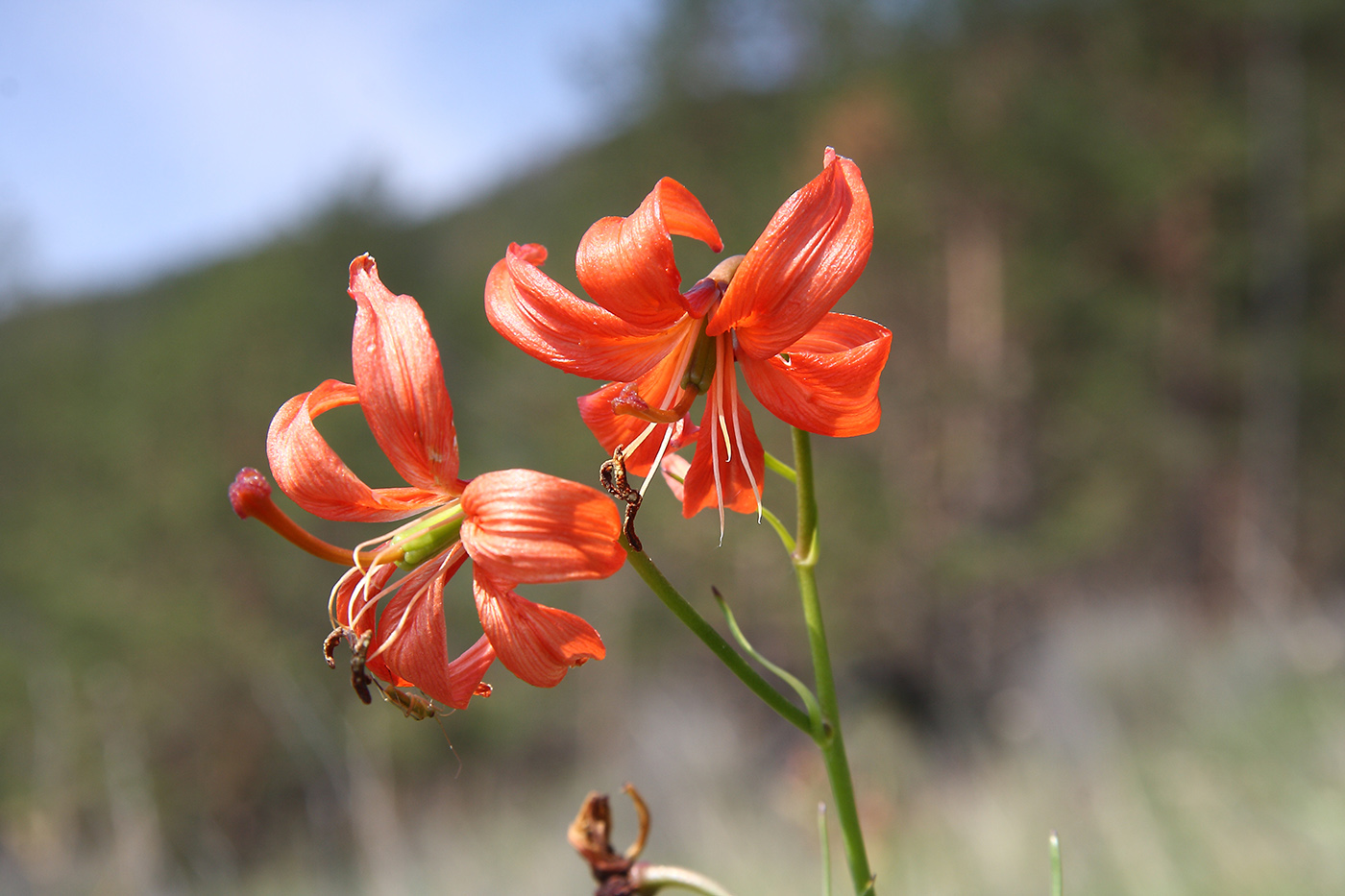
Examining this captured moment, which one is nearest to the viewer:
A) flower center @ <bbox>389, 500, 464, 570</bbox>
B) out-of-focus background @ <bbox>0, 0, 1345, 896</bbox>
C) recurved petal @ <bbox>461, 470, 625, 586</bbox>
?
recurved petal @ <bbox>461, 470, 625, 586</bbox>

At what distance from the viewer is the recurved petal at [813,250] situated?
650 millimetres

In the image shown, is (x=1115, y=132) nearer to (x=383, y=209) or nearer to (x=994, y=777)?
(x=994, y=777)

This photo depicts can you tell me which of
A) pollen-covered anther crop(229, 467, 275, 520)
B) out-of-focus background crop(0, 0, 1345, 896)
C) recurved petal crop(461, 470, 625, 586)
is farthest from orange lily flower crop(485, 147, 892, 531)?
out-of-focus background crop(0, 0, 1345, 896)

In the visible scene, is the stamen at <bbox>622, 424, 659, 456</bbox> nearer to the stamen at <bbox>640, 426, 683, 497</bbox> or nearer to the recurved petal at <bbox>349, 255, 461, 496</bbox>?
the stamen at <bbox>640, 426, 683, 497</bbox>

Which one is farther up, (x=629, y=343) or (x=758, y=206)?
(x=758, y=206)

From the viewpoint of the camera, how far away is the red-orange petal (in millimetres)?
775

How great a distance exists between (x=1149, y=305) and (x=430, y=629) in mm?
10644

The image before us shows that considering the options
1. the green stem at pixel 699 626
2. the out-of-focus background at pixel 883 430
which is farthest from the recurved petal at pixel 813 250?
the out-of-focus background at pixel 883 430

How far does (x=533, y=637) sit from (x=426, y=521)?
12 cm

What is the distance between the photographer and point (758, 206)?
9.42m

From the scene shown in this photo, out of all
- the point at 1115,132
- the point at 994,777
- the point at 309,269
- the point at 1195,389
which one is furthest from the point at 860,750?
the point at 309,269

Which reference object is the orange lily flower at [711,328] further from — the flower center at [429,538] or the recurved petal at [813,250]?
the flower center at [429,538]

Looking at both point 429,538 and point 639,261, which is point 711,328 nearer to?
point 639,261

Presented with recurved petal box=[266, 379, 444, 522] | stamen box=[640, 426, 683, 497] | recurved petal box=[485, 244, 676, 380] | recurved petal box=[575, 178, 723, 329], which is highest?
recurved petal box=[575, 178, 723, 329]
